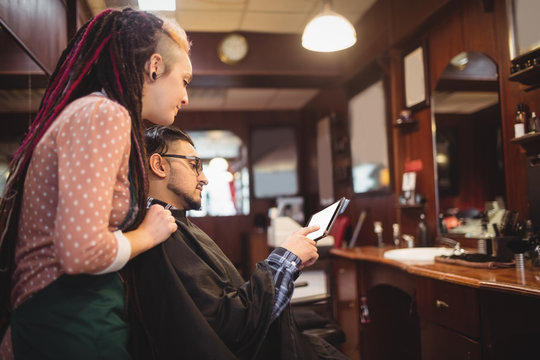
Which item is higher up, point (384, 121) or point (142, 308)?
point (384, 121)

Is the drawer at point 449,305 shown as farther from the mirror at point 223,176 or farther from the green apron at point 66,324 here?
the mirror at point 223,176

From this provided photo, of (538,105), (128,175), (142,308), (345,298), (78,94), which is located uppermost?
(538,105)

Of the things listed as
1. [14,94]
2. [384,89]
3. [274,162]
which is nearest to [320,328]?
[14,94]

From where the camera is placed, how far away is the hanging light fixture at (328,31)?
3141 millimetres

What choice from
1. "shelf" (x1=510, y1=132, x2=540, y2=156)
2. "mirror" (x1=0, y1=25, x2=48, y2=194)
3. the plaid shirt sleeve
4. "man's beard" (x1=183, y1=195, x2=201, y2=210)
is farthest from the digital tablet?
"shelf" (x1=510, y1=132, x2=540, y2=156)

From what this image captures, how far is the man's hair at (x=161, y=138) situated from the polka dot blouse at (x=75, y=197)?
1.63 feet

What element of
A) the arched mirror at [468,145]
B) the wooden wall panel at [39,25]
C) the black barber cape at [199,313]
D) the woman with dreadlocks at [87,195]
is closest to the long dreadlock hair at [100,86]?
the woman with dreadlocks at [87,195]

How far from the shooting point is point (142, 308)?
4.03ft

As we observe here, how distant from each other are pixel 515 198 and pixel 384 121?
167 centimetres

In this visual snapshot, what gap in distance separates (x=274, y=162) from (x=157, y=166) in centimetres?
567

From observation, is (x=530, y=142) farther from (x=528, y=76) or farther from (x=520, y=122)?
(x=528, y=76)

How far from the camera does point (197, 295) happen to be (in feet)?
4.20

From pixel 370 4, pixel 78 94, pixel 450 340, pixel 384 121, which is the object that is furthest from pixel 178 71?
pixel 370 4

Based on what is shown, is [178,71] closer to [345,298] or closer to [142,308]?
[142,308]
